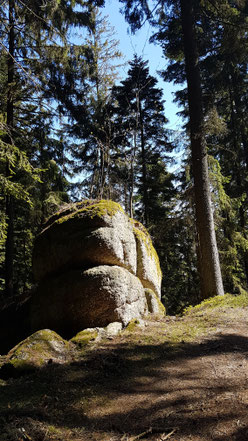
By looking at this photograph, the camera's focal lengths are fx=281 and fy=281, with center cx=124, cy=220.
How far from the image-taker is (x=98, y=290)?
5305 mm

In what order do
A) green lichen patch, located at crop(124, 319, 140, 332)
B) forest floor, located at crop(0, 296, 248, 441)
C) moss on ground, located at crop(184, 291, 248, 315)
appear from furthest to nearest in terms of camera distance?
moss on ground, located at crop(184, 291, 248, 315), green lichen patch, located at crop(124, 319, 140, 332), forest floor, located at crop(0, 296, 248, 441)

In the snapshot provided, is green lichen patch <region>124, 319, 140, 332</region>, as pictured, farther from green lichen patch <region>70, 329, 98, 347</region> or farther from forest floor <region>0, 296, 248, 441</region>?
green lichen patch <region>70, 329, 98, 347</region>

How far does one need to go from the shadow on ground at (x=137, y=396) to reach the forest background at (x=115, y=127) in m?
4.90

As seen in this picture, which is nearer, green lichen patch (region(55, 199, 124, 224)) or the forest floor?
the forest floor

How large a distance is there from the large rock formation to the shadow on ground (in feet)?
4.10

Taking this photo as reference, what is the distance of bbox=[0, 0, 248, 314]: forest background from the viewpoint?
30.1 ft

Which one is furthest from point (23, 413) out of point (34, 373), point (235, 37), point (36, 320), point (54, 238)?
point (235, 37)

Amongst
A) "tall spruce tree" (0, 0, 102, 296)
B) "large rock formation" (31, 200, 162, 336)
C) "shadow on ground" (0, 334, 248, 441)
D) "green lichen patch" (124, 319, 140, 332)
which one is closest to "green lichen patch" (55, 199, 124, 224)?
"large rock formation" (31, 200, 162, 336)

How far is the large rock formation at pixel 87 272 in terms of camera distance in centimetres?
534

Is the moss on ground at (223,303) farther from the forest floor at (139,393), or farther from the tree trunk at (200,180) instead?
the forest floor at (139,393)

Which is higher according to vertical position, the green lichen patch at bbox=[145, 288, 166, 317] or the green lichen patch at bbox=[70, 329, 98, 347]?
the green lichen patch at bbox=[145, 288, 166, 317]

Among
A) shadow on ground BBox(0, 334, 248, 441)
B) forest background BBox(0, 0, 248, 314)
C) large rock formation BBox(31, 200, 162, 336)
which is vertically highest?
forest background BBox(0, 0, 248, 314)

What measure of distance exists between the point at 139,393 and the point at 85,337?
6.29ft

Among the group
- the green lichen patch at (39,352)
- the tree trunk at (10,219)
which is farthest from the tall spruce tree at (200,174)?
the tree trunk at (10,219)
